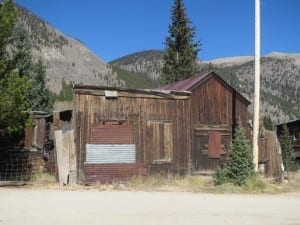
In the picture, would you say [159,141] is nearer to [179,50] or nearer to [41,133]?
[41,133]

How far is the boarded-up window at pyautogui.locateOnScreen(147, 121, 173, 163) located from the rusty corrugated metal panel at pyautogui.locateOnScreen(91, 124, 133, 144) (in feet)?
3.27

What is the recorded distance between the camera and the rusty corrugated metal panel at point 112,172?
2195 centimetres

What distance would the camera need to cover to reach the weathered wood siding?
25609 mm

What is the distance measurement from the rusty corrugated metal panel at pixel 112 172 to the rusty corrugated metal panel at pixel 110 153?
0.22 metres

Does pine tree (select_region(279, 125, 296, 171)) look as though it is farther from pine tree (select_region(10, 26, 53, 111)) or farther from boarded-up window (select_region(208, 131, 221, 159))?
pine tree (select_region(10, 26, 53, 111))

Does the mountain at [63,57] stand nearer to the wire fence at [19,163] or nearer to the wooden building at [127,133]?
the wire fence at [19,163]

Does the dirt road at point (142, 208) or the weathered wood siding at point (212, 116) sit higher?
the weathered wood siding at point (212, 116)

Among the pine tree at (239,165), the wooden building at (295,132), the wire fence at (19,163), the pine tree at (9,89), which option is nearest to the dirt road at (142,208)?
the pine tree at (239,165)

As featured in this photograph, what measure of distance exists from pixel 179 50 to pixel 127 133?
2842 cm

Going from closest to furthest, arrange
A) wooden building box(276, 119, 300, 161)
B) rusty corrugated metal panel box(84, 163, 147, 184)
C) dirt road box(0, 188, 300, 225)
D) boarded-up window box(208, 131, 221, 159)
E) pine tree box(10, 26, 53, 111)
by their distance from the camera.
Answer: dirt road box(0, 188, 300, 225) < rusty corrugated metal panel box(84, 163, 147, 184) < boarded-up window box(208, 131, 221, 159) < pine tree box(10, 26, 53, 111) < wooden building box(276, 119, 300, 161)

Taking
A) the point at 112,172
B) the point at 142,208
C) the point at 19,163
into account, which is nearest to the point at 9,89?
the point at 112,172

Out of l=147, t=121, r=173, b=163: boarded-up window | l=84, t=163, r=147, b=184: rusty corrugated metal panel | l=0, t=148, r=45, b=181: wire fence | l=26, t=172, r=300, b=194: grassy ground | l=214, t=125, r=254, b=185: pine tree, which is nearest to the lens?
l=26, t=172, r=300, b=194: grassy ground

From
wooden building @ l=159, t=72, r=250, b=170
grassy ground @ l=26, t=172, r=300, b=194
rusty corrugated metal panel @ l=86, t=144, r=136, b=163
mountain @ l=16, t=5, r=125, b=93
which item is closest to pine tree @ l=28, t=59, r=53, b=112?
wooden building @ l=159, t=72, r=250, b=170

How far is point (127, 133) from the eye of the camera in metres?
22.7
